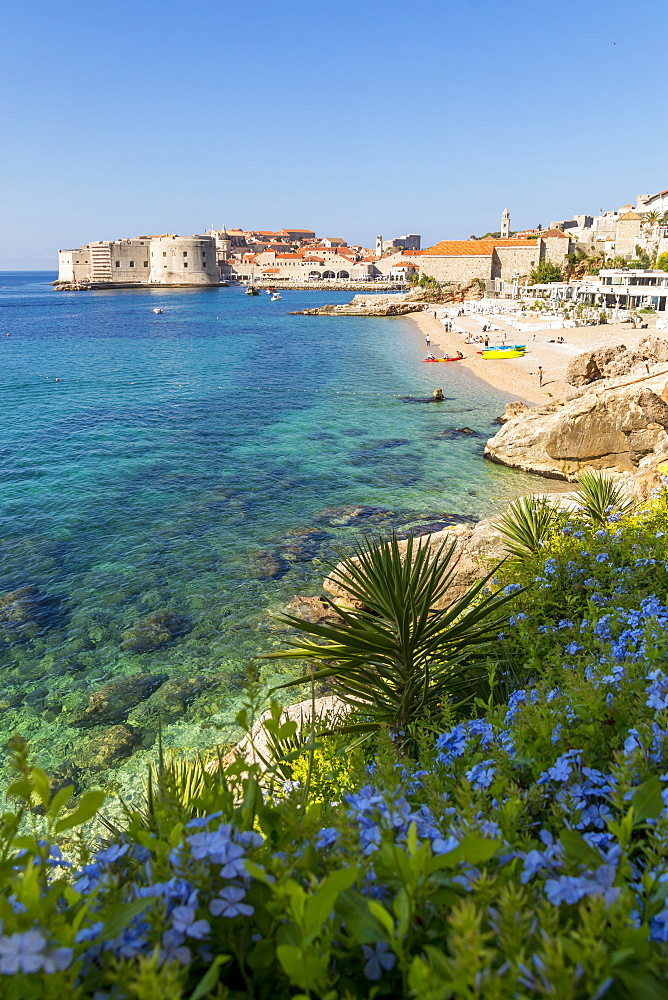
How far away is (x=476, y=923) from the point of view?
1.00 m

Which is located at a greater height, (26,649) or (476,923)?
(476,923)

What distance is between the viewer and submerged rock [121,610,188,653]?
31.4ft

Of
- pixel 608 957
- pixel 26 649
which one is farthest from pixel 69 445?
pixel 608 957

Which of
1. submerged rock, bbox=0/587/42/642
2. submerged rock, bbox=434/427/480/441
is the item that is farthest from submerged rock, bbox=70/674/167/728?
submerged rock, bbox=434/427/480/441

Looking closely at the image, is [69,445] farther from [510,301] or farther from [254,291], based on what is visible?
[254,291]

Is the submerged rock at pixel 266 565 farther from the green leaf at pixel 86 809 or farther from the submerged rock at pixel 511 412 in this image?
the submerged rock at pixel 511 412

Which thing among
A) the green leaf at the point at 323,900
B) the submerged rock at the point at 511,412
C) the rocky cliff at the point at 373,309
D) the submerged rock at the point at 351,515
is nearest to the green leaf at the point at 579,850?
the green leaf at the point at 323,900

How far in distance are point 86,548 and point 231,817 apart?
40.5 feet

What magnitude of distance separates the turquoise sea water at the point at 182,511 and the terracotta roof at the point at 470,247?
51681 millimetres

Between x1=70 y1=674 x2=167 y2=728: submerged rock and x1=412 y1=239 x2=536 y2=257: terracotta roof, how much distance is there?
8187cm

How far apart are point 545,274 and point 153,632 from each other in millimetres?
75832

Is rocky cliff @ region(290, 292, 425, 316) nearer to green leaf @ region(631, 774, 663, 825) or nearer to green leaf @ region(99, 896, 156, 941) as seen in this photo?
green leaf @ region(631, 774, 663, 825)

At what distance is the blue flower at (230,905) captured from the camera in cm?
126

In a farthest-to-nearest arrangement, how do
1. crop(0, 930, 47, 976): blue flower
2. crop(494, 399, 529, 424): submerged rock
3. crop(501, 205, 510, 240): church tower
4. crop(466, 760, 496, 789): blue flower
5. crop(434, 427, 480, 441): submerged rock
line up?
crop(501, 205, 510, 240): church tower < crop(494, 399, 529, 424): submerged rock < crop(434, 427, 480, 441): submerged rock < crop(466, 760, 496, 789): blue flower < crop(0, 930, 47, 976): blue flower
